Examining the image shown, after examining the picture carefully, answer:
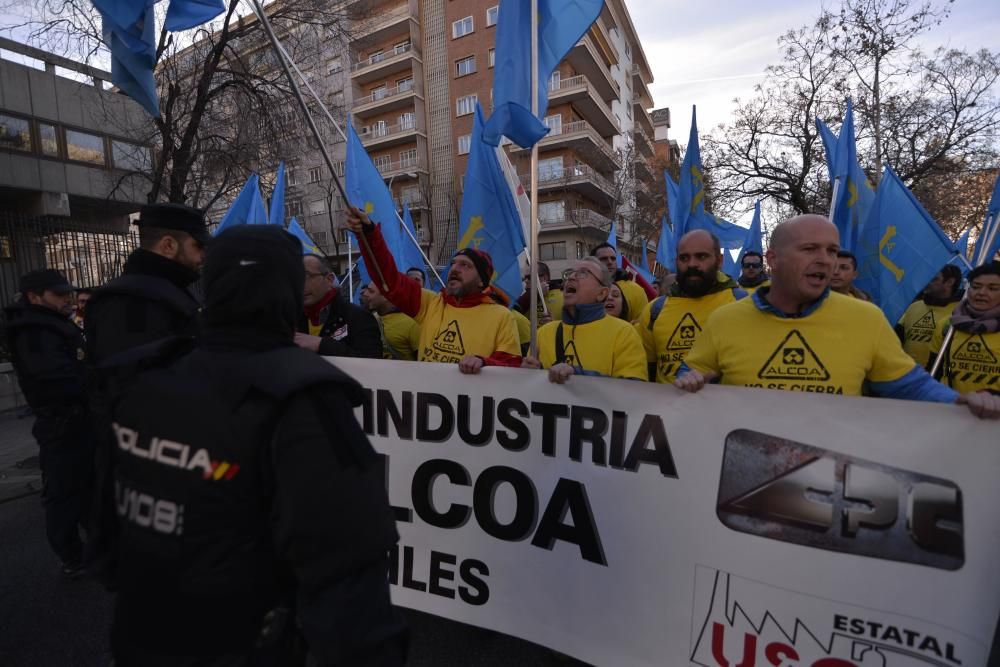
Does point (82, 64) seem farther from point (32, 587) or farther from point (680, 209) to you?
point (680, 209)

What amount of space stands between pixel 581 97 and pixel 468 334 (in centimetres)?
3162

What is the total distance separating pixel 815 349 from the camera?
218 cm

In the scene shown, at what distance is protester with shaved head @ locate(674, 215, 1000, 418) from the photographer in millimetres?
2121

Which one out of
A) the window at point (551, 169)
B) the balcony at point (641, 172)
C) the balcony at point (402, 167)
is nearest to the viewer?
the balcony at point (641, 172)

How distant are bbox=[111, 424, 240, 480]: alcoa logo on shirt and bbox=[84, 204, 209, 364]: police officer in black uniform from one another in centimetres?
116

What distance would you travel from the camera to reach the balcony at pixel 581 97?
100.0 feet

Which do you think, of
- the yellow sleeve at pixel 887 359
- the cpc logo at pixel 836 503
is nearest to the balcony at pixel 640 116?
the yellow sleeve at pixel 887 359

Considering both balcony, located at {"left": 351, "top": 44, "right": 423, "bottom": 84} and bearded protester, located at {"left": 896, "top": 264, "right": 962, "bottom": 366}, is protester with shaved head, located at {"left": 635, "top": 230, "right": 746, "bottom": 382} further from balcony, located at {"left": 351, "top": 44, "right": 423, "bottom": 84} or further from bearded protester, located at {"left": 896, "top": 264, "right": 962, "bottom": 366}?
balcony, located at {"left": 351, "top": 44, "right": 423, "bottom": 84}

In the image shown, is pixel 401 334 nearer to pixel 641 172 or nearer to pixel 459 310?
pixel 459 310

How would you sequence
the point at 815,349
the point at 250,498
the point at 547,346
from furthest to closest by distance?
the point at 547,346, the point at 815,349, the point at 250,498

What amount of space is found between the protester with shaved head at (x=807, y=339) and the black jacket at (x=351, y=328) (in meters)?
2.32

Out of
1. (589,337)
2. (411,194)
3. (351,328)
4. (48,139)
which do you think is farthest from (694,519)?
(411,194)

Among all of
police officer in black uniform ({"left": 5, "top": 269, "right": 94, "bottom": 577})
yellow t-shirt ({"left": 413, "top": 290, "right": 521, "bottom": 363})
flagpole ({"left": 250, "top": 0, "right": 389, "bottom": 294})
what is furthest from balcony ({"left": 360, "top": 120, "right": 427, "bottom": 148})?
yellow t-shirt ({"left": 413, "top": 290, "right": 521, "bottom": 363})

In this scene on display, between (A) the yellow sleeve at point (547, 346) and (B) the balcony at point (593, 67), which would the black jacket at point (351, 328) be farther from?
(B) the balcony at point (593, 67)
